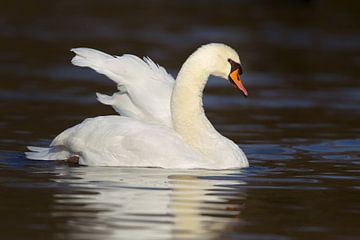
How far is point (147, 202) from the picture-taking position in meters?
11.0

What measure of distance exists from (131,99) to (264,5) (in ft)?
81.6

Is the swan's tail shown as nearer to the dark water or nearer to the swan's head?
the dark water

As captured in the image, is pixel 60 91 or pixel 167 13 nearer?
pixel 60 91

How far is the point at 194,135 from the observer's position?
13273mm

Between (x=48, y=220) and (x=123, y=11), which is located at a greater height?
(x=123, y=11)

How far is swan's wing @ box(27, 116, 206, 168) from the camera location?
1297cm

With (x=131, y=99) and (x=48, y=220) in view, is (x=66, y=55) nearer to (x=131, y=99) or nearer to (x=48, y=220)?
(x=131, y=99)

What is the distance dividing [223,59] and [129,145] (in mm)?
1219

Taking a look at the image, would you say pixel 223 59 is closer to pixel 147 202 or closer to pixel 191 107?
pixel 191 107

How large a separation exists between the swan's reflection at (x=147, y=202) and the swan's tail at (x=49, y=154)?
2.08ft

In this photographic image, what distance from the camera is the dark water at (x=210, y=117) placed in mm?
10375

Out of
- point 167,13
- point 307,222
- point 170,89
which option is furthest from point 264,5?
point 307,222

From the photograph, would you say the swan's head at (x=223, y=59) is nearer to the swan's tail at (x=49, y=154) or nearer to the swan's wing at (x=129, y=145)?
the swan's wing at (x=129, y=145)

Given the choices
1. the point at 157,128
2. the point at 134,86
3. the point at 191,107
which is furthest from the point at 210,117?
the point at 157,128
